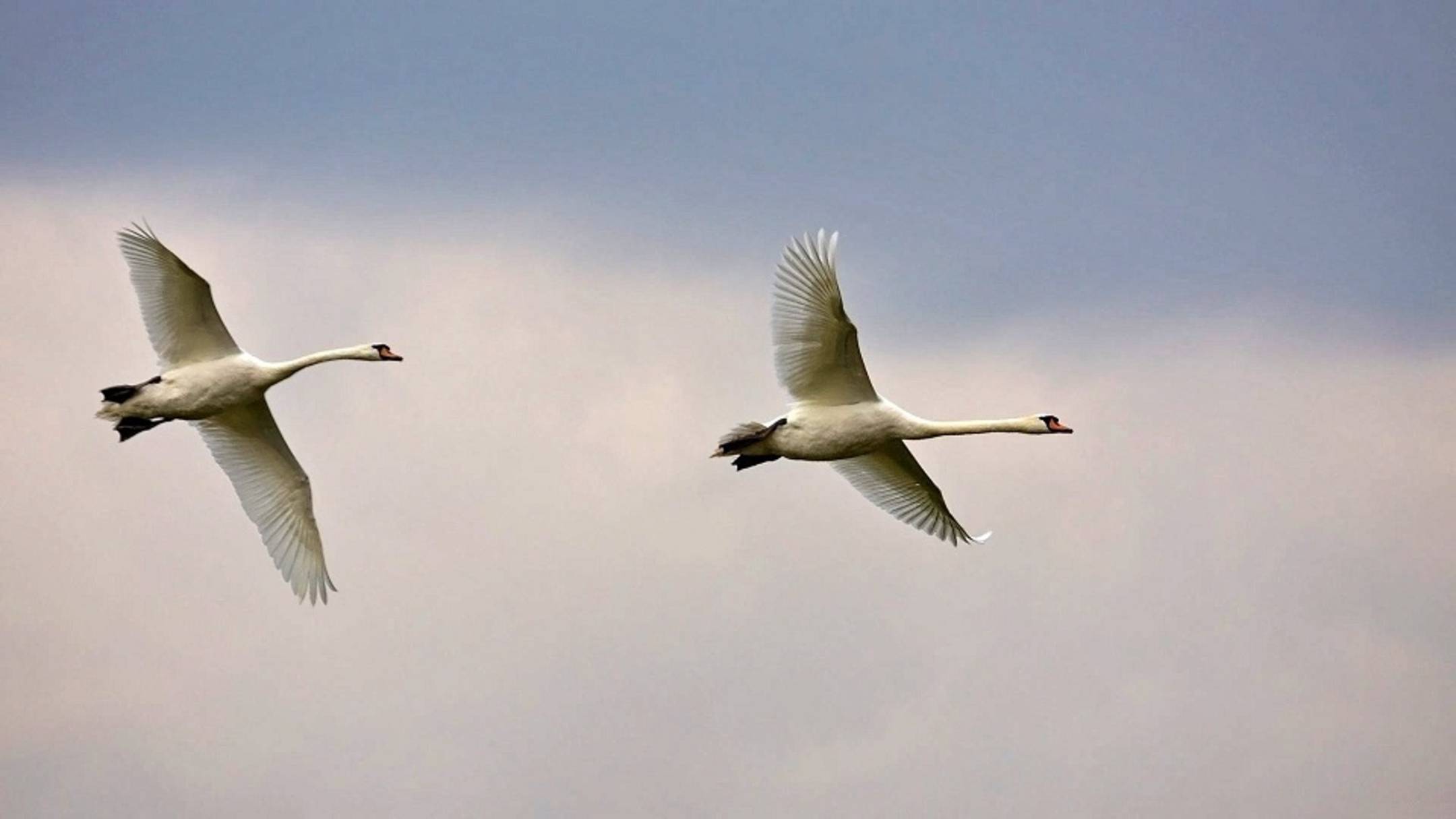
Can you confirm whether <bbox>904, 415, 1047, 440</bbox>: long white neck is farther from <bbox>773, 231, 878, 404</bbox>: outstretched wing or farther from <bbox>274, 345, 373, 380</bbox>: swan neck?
<bbox>274, 345, 373, 380</bbox>: swan neck

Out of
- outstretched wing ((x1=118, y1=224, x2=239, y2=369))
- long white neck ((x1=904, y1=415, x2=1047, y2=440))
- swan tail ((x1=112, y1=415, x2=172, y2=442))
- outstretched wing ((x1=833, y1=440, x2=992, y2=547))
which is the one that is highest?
outstretched wing ((x1=118, y1=224, x2=239, y2=369))

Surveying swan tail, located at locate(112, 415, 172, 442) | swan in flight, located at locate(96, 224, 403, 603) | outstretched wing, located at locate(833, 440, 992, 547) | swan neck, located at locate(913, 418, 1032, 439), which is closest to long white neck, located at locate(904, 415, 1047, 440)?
swan neck, located at locate(913, 418, 1032, 439)

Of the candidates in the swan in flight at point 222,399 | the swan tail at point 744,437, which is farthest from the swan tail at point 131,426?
the swan tail at point 744,437

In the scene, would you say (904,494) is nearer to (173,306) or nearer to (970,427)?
(970,427)

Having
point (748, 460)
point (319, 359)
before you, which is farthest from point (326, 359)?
point (748, 460)

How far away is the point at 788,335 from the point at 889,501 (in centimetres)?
488

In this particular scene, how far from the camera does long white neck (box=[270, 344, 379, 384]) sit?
43.0m

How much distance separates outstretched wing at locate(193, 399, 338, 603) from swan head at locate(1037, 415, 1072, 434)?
12.5m

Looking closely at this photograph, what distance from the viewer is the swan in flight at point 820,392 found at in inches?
1554

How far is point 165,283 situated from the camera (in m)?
42.0

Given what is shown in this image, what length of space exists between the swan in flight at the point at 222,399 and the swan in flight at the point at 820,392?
7441 millimetres

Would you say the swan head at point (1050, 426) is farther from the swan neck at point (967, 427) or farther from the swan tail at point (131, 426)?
the swan tail at point (131, 426)

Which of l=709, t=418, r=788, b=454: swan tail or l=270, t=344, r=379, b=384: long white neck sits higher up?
l=270, t=344, r=379, b=384: long white neck

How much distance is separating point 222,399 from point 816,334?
10.1m
